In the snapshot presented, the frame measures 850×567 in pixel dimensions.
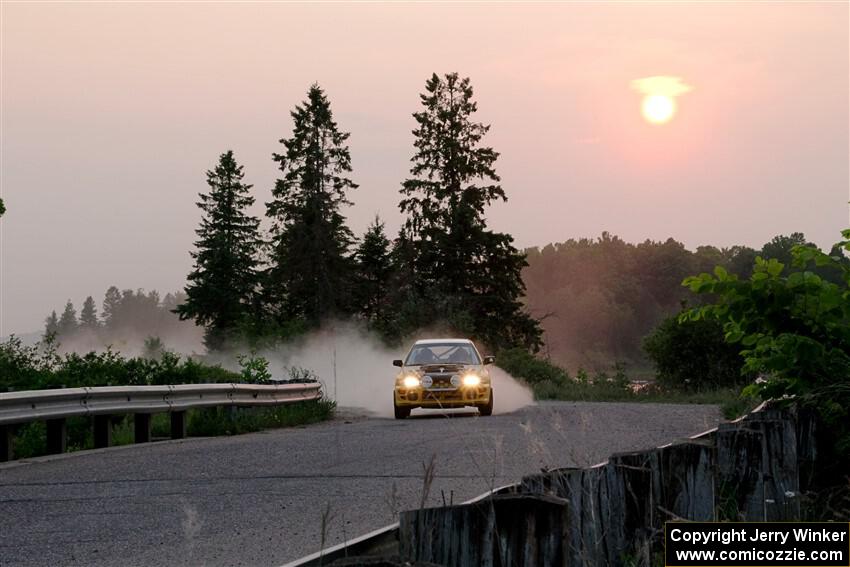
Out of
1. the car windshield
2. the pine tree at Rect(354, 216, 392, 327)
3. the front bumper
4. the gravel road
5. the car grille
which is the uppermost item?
the pine tree at Rect(354, 216, 392, 327)

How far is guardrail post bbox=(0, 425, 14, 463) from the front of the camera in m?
15.1

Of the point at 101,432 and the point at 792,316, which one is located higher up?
the point at 792,316

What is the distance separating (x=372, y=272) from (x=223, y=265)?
11.7 metres

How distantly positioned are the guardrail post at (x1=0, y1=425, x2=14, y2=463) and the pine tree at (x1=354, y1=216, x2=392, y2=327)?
212 ft

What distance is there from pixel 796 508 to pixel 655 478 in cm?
148

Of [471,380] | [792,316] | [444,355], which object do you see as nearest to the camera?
[792,316]

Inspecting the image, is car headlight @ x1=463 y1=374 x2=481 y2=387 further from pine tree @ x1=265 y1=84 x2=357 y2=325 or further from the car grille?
pine tree @ x1=265 y1=84 x2=357 y2=325

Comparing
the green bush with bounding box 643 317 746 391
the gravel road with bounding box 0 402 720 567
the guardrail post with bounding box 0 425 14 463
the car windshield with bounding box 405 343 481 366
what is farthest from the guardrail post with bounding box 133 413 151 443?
the green bush with bounding box 643 317 746 391

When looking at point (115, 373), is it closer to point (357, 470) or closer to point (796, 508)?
point (357, 470)

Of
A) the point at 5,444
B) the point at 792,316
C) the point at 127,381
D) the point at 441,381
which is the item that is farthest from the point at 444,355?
the point at 792,316

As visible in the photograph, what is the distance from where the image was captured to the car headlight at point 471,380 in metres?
25.0

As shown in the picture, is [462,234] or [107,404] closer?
[107,404]

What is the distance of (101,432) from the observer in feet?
56.5

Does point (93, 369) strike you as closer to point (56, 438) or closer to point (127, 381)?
point (127, 381)
